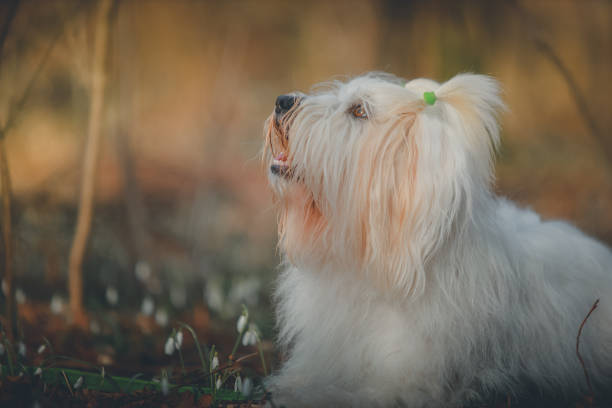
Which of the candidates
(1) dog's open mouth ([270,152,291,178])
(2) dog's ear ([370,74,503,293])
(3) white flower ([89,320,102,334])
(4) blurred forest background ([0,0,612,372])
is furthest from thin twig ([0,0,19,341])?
(2) dog's ear ([370,74,503,293])

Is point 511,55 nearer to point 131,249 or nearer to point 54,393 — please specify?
point 131,249

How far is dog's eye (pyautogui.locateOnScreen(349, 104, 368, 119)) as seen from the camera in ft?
6.82

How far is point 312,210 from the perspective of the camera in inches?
83.1

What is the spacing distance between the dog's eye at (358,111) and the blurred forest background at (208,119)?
866 mm

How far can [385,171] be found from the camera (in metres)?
1.95

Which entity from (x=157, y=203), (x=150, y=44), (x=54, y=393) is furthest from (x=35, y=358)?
(x=150, y=44)

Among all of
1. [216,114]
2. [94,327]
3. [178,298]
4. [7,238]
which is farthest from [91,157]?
[216,114]

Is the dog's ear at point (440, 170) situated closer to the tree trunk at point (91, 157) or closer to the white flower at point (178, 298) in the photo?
the tree trunk at point (91, 157)

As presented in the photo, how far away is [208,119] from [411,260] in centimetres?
706

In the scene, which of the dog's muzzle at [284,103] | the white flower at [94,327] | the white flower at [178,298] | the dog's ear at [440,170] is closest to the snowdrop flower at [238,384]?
the dog's ear at [440,170]

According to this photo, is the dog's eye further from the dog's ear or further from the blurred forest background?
the blurred forest background

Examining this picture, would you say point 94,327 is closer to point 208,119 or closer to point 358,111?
point 358,111

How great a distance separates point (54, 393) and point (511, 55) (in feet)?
26.2

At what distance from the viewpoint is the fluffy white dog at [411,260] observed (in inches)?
75.0
